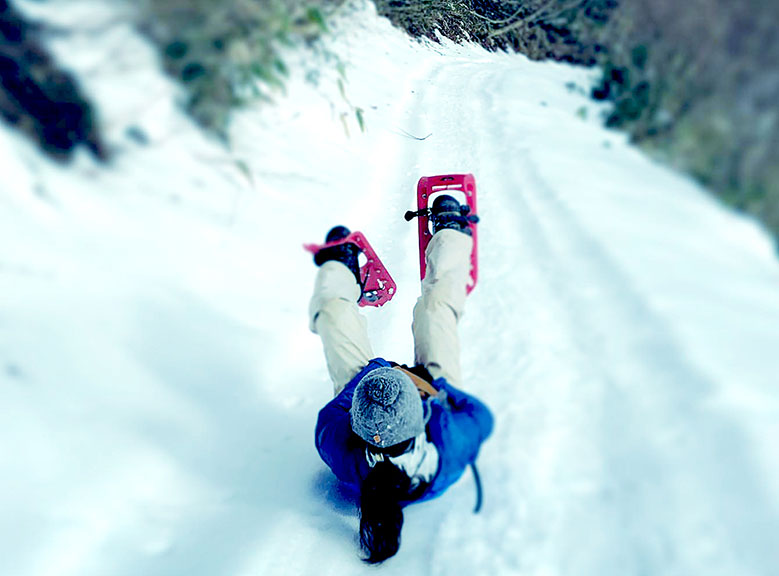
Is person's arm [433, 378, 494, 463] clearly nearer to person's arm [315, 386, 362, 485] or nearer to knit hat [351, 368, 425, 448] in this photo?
knit hat [351, 368, 425, 448]

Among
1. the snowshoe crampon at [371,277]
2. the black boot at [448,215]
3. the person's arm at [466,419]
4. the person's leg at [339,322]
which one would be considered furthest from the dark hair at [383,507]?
the black boot at [448,215]

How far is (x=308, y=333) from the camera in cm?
149

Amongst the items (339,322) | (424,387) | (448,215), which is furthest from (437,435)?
(448,215)

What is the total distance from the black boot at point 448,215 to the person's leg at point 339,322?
30 centimetres

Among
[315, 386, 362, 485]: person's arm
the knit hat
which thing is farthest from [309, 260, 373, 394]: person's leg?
the knit hat

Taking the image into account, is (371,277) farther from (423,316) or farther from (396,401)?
(396,401)

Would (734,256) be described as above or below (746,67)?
below

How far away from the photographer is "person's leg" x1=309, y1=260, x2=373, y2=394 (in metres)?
1.41

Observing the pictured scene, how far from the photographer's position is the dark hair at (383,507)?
1.24m

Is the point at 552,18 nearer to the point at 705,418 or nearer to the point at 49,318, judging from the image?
the point at 705,418

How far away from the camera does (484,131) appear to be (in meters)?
1.31

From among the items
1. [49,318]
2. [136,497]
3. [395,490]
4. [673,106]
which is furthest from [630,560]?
[49,318]

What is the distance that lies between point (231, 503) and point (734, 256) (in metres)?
1.12

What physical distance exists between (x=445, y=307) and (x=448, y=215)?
26 cm
